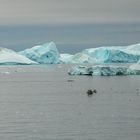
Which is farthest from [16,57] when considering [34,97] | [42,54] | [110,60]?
[34,97]

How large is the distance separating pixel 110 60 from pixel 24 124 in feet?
501

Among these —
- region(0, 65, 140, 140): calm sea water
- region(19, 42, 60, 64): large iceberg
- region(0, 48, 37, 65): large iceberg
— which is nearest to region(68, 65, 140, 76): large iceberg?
region(0, 65, 140, 140): calm sea water

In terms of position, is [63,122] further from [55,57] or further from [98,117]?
[55,57]

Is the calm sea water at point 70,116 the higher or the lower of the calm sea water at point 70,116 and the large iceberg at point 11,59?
the lower

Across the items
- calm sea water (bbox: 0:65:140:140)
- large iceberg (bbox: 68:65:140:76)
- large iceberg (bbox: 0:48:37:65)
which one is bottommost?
calm sea water (bbox: 0:65:140:140)

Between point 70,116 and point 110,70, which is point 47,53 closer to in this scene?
point 110,70

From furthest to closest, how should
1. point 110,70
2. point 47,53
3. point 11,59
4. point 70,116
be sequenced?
1. point 47,53
2. point 11,59
3. point 110,70
4. point 70,116

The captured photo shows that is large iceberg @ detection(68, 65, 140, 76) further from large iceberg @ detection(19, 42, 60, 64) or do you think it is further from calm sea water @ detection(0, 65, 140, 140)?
large iceberg @ detection(19, 42, 60, 64)

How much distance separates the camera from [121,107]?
167 ft

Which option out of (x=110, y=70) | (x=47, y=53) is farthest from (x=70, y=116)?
(x=47, y=53)

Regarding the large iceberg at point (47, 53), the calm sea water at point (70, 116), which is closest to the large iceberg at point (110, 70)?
the calm sea water at point (70, 116)

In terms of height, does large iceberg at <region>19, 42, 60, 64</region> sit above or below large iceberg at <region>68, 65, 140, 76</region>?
above

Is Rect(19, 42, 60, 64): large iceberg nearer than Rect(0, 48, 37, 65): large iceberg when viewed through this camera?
No

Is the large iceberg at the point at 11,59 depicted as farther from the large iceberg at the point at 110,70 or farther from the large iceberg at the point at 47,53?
the large iceberg at the point at 110,70
